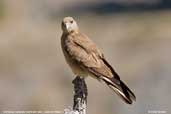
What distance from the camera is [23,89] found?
16734mm

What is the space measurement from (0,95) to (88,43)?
7.87m

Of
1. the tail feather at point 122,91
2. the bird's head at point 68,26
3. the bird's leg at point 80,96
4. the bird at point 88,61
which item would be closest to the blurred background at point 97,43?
the bird's head at point 68,26

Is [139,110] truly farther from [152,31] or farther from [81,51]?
[152,31]

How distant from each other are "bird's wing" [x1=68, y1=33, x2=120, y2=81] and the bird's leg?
0.27 metres

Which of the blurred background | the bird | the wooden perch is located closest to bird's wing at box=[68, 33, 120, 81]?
the bird

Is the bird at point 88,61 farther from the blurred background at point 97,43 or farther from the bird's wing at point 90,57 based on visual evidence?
the blurred background at point 97,43

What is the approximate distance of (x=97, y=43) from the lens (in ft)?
66.0

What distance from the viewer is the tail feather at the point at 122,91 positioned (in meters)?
7.96

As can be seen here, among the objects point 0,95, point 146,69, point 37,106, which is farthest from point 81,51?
point 146,69

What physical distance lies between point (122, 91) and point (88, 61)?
643 millimetres

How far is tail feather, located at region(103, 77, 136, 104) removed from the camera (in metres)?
7.96

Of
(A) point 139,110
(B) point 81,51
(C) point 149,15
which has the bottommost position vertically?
(B) point 81,51

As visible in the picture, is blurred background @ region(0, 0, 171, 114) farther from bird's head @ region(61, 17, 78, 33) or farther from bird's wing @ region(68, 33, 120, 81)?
bird's wing @ region(68, 33, 120, 81)

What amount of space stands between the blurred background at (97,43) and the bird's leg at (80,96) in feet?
15.5
